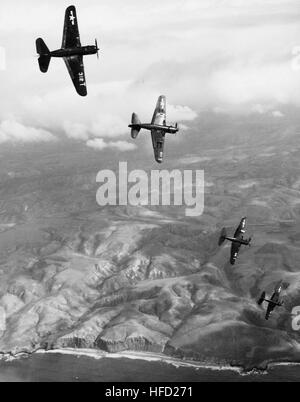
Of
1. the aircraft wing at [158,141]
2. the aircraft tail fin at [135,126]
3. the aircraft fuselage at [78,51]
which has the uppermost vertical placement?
the aircraft fuselage at [78,51]

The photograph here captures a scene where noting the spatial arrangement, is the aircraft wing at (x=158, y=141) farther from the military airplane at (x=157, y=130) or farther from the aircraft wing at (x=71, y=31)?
the aircraft wing at (x=71, y=31)

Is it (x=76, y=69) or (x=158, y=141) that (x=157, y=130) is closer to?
(x=158, y=141)

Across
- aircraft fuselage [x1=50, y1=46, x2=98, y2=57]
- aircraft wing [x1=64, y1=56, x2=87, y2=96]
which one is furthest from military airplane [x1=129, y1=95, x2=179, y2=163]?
aircraft fuselage [x1=50, y1=46, x2=98, y2=57]

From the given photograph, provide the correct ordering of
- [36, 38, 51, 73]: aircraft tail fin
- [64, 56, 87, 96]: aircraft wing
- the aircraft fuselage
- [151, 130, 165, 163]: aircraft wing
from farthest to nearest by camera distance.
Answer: [151, 130, 165, 163]: aircraft wing < [36, 38, 51, 73]: aircraft tail fin < [64, 56, 87, 96]: aircraft wing < the aircraft fuselage

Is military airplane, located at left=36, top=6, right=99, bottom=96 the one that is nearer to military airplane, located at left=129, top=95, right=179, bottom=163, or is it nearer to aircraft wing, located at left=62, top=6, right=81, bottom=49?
aircraft wing, located at left=62, top=6, right=81, bottom=49

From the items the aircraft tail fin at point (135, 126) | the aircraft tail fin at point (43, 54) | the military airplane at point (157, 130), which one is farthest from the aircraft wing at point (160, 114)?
the aircraft tail fin at point (43, 54)
